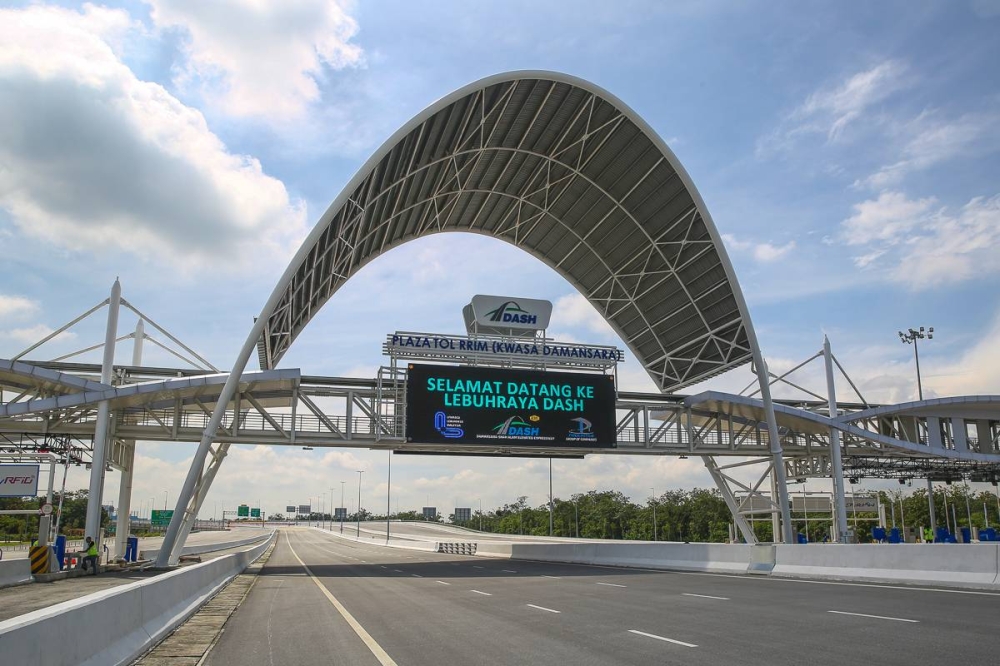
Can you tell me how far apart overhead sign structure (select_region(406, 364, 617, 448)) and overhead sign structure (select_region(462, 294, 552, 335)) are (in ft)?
12.0

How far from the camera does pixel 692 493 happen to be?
105625mm

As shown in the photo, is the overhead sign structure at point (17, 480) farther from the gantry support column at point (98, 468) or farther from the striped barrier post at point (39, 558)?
the striped barrier post at point (39, 558)

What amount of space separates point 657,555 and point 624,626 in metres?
21.9

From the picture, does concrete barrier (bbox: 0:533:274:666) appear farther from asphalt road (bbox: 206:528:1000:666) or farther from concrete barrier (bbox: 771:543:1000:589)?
concrete barrier (bbox: 771:543:1000:589)

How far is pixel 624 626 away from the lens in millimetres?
12656

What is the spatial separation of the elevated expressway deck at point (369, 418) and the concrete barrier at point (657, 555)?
5622mm

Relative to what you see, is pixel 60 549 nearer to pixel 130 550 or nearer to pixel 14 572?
pixel 14 572

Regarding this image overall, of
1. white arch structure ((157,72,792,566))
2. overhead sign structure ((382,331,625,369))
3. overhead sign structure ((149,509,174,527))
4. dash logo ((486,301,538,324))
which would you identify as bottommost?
overhead sign structure ((149,509,174,527))

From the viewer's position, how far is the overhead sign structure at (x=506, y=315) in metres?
42.3

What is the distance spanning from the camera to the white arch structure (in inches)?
1345

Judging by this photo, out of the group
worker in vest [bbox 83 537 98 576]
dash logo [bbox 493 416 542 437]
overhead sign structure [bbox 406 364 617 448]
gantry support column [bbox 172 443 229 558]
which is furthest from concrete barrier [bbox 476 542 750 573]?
worker in vest [bbox 83 537 98 576]

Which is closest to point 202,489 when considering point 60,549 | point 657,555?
point 60,549

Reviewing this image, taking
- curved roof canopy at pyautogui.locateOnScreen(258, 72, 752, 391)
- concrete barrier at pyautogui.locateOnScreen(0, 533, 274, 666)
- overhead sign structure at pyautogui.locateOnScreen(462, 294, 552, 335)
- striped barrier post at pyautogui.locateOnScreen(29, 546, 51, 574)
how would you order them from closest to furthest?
1. concrete barrier at pyautogui.locateOnScreen(0, 533, 274, 666)
2. striped barrier post at pyautogui.locateOnScreen(29, 546, 51, 574)
3. curved roof canopy at pyautogui.locateOnScreen(258, 72, 752, 391)
4. overhead sign structure at pyautogui.locateOnScreen(462, 294, 552, 335)

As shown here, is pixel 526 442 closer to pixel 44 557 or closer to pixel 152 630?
pixel 44 557
